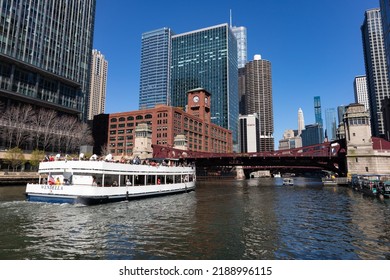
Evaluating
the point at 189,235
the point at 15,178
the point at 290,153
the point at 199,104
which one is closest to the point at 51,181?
the point at 189,235

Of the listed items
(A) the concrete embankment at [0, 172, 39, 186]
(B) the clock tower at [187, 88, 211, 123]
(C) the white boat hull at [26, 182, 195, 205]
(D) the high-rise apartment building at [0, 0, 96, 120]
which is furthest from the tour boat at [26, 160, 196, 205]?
(B) the clock tower at [187, 88, 211, 123]

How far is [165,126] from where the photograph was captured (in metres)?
137

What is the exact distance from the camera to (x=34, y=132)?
2916 inches

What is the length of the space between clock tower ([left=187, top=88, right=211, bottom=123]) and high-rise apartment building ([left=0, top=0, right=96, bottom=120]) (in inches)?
3036

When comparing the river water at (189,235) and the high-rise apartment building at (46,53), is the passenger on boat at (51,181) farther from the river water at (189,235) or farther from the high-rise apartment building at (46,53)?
the high-rise apartment building at (46,53)

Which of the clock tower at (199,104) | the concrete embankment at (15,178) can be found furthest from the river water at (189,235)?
the clock tower at (199,104)

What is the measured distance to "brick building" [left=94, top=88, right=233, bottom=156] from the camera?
137000 mm

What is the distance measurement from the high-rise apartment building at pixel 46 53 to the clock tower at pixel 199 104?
7711cm

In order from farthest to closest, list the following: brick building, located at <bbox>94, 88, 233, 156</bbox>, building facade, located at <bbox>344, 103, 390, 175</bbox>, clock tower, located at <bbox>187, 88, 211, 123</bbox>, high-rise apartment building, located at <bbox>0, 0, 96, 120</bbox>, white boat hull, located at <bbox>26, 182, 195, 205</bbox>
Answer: clock tower, located at <bbox>187, 88, 211, 123</bbox>
brick building, located at <bbox>94, 88, 233, 156</bbox>
high-rise apartment building, located at <bbox>0, 0, 96, 120</bbox>
building facade, located at <bbox>344, 103, 390, 175</bbox>
white boat hull, located at <bbox>26, 182, 195, 205</bbox>

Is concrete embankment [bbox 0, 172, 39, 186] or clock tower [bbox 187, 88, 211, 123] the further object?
clock tower [bbox 187, 88, 211, 123]

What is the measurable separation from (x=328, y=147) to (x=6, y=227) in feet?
267

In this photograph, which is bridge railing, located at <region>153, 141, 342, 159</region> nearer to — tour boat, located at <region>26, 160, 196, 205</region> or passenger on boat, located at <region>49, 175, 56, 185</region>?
tour boat, located at <region>26, 160, 196, 205</region>

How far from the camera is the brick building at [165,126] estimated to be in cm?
13700
